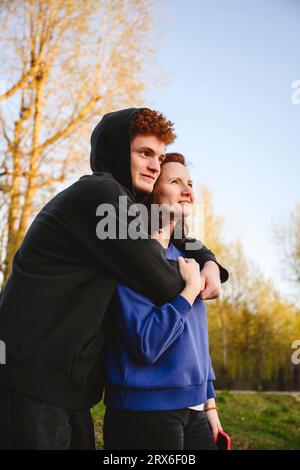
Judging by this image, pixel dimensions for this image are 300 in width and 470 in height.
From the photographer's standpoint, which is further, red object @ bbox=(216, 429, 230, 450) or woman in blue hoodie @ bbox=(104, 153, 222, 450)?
red object @ bbox=(216, 429, 230, 450)

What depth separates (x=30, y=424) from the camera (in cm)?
145

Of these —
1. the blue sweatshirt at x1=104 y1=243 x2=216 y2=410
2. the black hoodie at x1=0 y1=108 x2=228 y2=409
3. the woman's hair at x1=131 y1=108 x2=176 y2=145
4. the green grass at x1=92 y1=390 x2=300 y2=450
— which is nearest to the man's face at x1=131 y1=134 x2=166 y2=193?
the woman's hair at x1=131 y1=108 x2=176 y2=145

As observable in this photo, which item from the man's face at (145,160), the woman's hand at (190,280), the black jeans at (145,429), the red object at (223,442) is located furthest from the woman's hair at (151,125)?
the red object at (223,442)

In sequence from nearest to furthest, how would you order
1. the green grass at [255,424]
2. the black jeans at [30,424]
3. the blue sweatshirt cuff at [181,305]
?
the black jeans at [30,424] → the blue sweatshirt cuff at [181,305] → the green grass at [255,424]

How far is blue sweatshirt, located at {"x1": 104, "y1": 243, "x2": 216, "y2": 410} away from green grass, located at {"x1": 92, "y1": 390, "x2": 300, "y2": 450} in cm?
369

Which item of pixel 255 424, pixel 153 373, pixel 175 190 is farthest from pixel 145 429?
pixel 255 424

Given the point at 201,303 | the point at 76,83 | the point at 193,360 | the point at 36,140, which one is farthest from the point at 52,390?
the point at 76,83

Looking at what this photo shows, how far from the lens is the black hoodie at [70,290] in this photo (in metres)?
1.47

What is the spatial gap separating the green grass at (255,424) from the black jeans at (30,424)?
12.2ft

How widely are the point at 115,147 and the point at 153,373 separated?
2.72ft

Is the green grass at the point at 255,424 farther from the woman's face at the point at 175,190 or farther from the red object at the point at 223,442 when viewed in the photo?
the woman's face at the point at 175,190

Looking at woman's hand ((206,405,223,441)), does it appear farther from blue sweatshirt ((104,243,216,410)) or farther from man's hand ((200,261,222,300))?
man's hand ((200,261,222,300))

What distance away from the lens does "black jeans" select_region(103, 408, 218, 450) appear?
1543 millimetres

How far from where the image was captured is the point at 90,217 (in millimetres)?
1613
